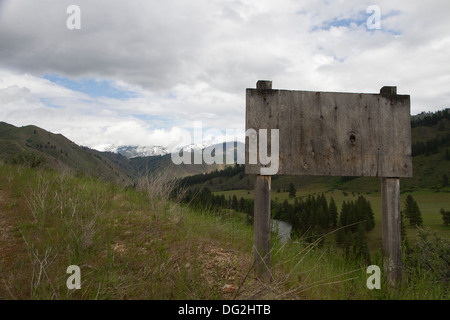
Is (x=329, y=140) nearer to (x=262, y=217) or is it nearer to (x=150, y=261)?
(x=262, y=217)

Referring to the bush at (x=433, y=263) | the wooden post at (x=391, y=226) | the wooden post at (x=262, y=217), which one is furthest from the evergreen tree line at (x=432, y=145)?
the wooden post at (x=262, y=217)

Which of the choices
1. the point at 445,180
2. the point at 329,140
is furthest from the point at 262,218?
the point at 445,180

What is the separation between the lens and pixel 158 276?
3113 mm

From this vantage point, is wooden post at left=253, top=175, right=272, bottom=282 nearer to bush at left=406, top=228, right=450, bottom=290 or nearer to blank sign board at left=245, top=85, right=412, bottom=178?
blank sign board at left=245, top=85, right=412, bottom=178

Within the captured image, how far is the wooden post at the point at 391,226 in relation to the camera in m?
3.60

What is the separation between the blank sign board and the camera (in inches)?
140

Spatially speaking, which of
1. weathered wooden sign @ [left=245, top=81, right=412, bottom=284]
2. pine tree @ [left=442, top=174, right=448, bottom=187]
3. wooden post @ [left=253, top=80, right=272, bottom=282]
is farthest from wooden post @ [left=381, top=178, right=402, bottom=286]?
pine tree @ [left=442, top=174, right=448, bottom=187]

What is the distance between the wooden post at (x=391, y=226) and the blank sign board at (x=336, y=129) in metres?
0.21

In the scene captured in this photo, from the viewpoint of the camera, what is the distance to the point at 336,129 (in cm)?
363
